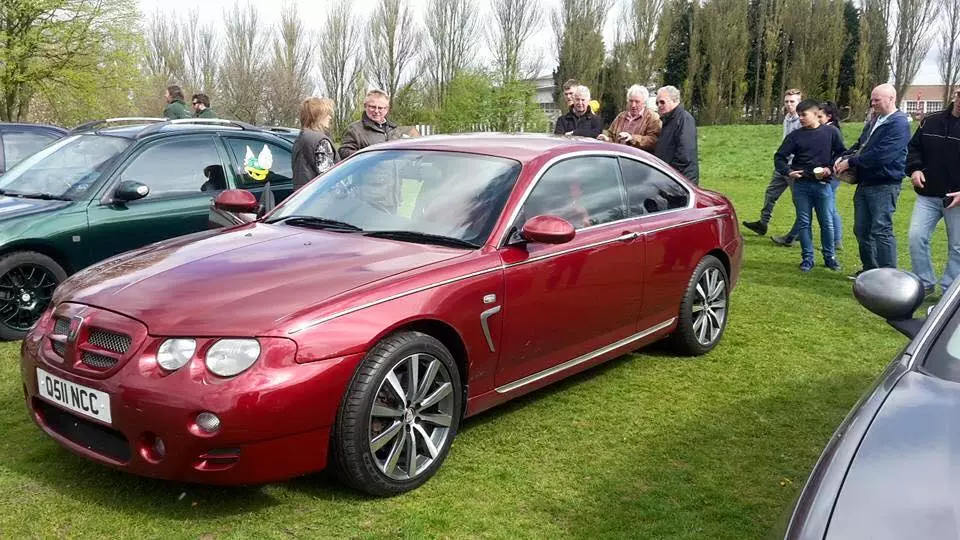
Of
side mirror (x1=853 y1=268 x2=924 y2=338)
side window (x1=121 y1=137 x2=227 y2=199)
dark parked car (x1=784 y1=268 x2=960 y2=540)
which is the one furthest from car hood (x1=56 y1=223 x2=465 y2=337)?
side window (x1=121 y1=137 x2=227 y2=199)

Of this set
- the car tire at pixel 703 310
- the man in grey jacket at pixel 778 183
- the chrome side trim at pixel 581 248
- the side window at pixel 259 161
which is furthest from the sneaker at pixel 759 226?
the chrome side trim at pixel 581 248

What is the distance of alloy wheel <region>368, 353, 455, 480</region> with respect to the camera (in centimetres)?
341

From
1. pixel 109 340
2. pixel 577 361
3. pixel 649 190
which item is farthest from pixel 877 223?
pixel 109 340

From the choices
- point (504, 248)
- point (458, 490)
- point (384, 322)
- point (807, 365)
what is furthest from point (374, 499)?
point (807, 365)

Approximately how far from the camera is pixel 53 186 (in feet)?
20.8

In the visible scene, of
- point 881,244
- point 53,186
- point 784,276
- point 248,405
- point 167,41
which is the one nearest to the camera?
point 248,405

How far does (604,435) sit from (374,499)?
1.39 metres

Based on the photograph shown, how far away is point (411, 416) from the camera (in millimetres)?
3521

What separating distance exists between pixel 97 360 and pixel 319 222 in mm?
1453

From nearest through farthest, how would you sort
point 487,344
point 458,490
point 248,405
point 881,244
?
point 248,405 < point 458,490 < point 487,344 < point 881,244

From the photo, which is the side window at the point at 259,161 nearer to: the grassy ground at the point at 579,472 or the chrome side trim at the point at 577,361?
the grassy ground at the point at 579,472

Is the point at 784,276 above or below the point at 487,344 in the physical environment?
below

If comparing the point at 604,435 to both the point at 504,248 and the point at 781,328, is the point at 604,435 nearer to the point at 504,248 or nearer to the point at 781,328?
the point at 504,248

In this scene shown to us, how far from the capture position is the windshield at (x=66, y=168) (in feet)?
20.6
